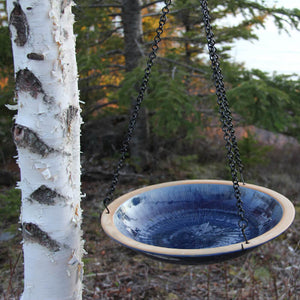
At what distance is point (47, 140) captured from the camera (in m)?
1.35

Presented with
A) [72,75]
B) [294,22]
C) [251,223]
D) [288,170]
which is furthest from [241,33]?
[72,75]

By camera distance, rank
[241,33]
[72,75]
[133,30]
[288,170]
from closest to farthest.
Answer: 1. [72,75]
2. [241,33]
3. [133,30]
4. [288,170]

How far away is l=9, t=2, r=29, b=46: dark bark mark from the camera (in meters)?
1.28

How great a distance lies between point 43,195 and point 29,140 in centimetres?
24

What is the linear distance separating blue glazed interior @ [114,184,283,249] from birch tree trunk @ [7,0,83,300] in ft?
1.42

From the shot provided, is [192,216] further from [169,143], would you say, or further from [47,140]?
[169,143]

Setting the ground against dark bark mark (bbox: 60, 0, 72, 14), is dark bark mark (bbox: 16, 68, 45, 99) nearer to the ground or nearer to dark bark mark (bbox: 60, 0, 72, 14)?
dark bark mark (bbox: 60, 0, 72, 14)

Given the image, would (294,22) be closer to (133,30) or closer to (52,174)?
(133,30)

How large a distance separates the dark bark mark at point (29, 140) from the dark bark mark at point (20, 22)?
359 millimetres

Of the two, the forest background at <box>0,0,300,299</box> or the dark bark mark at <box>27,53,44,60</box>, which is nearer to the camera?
the dark bark mark at <box>27,53,44,60</box>

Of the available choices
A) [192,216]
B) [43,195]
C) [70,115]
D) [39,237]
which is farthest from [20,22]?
[192,216]

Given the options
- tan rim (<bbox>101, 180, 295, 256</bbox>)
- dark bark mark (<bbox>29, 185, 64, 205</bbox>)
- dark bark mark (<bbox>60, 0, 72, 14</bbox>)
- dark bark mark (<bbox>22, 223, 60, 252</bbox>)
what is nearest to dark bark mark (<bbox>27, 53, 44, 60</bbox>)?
dark bark mark (<bbox>60, 0, 72, 14</bbox>)

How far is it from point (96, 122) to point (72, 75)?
5526 mm

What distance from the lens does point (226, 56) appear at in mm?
4902
